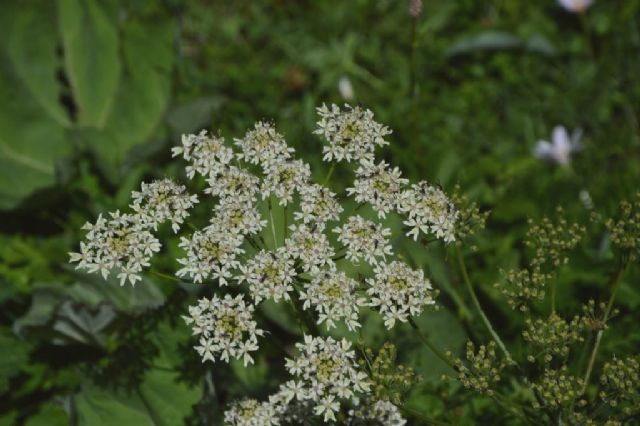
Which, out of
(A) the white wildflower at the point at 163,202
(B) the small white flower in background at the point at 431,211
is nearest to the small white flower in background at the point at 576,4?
(B) the small white flower in background at the point at 431,211

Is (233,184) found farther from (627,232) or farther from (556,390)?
(627,232)

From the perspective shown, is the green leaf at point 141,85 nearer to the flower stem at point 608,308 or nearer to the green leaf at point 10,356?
the green leaf at point 10,356

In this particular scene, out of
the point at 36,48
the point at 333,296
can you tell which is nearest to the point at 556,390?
the point at 333,296

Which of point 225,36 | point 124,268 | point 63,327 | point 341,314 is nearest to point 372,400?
point 341,314

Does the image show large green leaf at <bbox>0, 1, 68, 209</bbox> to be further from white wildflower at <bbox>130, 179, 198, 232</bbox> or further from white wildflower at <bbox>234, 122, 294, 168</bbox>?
white wildflower at <bbox>234, 122, 294, 168</bbox>

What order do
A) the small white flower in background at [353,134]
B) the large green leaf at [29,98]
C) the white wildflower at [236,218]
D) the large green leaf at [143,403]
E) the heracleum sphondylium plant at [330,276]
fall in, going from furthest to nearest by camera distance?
the large green leaf at [29,98]
the large green leaf at [143,403]
the small white flower in background at [353,134]
the white wildflower at [236,218]
the heracleum sphondylium plant at [330,276]

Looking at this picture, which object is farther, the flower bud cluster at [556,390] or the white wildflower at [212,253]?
the white wildflower at [212,253]

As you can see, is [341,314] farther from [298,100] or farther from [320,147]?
[298,100]
